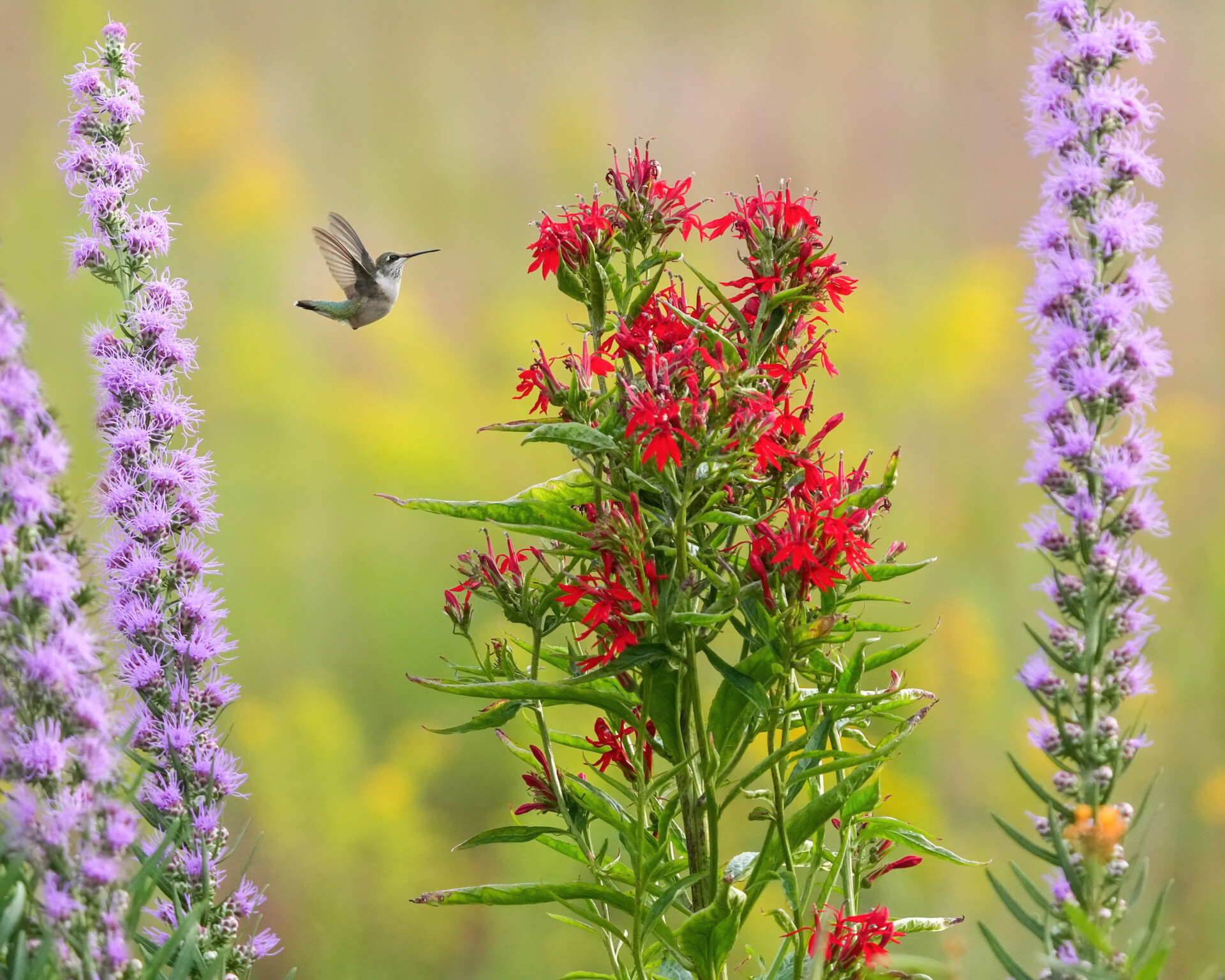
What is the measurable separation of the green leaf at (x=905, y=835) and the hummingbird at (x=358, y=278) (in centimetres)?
110

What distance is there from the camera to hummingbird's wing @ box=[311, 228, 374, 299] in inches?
67.7

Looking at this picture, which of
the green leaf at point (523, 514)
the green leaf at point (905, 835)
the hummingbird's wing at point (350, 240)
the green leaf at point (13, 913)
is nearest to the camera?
the green leaf at point (13, 913)

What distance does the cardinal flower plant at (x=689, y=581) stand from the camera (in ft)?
2.73

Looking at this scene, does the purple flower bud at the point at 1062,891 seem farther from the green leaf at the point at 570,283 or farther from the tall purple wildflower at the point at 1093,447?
the green leaf at the point at 570,283

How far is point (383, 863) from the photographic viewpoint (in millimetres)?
2305

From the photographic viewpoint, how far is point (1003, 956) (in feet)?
2.86

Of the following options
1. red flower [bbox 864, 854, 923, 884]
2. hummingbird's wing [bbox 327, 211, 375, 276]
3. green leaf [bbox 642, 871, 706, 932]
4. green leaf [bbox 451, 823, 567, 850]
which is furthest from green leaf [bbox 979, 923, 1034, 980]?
hummingbird's wing [bbox 327, 211, 375, 276]

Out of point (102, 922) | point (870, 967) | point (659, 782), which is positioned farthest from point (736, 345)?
point (102, 922)

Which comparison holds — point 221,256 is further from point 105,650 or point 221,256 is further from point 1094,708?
point 1094,708

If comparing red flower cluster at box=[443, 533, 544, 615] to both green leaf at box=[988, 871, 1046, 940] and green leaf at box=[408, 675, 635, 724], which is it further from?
green leaf at box=[988, 871, 1046, 940]

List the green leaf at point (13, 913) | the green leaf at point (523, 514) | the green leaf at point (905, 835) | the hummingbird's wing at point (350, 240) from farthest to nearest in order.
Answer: the hummingbird's wing at point (350, 240)
the green leaf at point (905, 835)
the green leaf at point (523, 514)
the green leaf at point (13, 913)

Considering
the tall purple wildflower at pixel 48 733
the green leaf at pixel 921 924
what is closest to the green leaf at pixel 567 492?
the tall purple wildflower at pixel 48 733

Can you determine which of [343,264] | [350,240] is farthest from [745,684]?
[343,264]

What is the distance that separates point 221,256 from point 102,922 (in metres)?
Answer: 2.00
